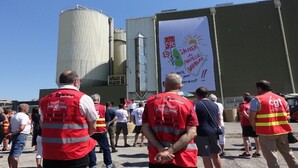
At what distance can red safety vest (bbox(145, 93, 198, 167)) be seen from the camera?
295 cm

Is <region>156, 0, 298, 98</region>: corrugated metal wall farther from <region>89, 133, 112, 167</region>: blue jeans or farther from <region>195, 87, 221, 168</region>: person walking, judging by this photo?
<region>195, 87, 221, 168</region>: person walking

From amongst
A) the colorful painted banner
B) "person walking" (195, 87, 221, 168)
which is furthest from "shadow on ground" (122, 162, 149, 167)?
the colorful painted banner

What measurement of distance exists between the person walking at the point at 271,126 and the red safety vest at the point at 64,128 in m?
3.11

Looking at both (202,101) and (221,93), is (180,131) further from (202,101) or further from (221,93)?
(221,93)

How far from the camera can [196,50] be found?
3156cm

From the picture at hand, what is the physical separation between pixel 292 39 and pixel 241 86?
303 inches

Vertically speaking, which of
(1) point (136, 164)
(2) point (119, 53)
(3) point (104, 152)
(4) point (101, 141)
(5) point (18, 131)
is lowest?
(1) point (136, 164)

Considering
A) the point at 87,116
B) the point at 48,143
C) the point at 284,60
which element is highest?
the point at 284,60

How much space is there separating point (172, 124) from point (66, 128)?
4.20 feet

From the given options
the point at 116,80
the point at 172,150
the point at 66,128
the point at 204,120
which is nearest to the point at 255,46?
the point at 116,80

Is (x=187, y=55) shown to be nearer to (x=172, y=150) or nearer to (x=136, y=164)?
(x=136, y=164)

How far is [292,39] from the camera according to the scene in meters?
30.0

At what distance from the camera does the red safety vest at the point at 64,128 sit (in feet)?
10.6

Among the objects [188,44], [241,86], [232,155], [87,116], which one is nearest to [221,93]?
[241,86]
